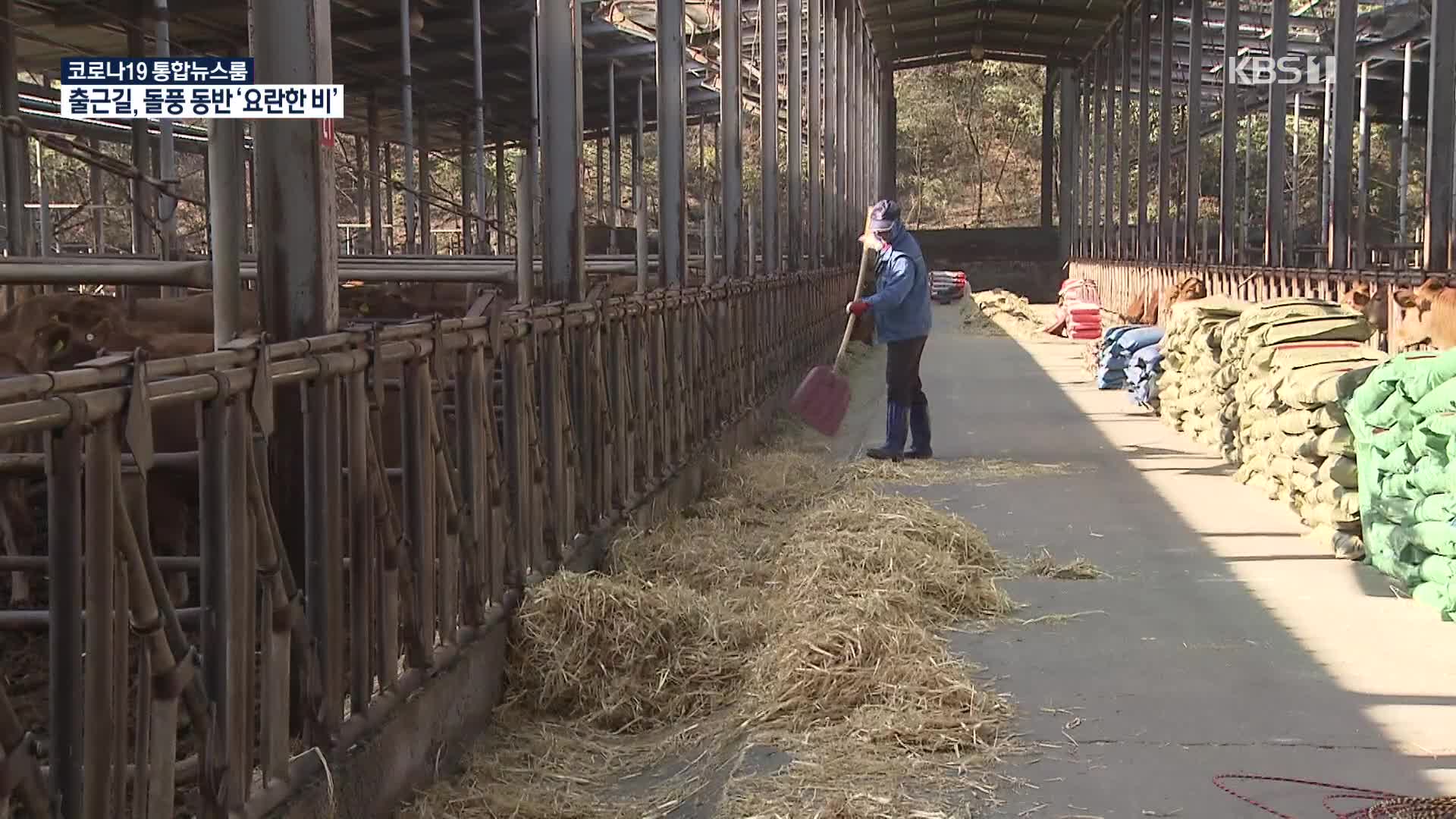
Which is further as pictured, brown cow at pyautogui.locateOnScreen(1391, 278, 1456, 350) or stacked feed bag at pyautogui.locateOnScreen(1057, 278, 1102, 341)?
stacked feed bag at pyautogui.locateOnScreen(1057, 278, 1102, 341)

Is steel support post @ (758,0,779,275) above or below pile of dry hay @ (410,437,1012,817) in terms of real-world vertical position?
above

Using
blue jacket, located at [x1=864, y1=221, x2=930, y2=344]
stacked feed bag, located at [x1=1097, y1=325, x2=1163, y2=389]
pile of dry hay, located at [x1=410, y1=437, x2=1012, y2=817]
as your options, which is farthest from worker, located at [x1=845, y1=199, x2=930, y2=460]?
stacked feed bag, located at [x1=1097, y1=325, x2=1163, y2=389]

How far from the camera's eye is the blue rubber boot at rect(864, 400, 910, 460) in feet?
40.4

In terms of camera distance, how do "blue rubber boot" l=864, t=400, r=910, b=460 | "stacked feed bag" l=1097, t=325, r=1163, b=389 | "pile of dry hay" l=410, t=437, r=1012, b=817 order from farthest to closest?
1. "stacked feed bag" l=1097, t=325, r=1163, b=389
2. "blue rubber boot" l=864, t=400, r=910, b=460
3. "pile of dry hay" l=410, t=437, r=1012, b=817

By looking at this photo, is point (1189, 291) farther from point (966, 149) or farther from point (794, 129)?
point (966, 149)

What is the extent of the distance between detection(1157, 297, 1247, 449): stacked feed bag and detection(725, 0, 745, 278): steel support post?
4.04 metres

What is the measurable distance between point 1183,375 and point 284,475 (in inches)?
430

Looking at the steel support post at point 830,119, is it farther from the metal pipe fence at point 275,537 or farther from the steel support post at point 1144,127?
the metal pipe fence at point 275,537

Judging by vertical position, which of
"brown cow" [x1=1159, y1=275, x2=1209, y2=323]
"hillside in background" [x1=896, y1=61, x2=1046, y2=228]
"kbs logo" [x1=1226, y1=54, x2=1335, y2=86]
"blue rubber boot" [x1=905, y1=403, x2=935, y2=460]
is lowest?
"blue rubber boot" [x1=905, y1=403, x2=935, y2=460]

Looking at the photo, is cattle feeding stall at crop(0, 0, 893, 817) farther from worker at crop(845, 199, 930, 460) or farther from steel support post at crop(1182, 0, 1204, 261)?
steel support post at crop(1182, 0, 1204, 261)

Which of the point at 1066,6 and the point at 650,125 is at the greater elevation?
the point at 1066,6

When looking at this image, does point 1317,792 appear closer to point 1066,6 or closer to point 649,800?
point 649,800

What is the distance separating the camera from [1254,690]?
19.0 ft

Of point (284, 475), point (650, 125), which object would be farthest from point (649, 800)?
point (650, 125)
